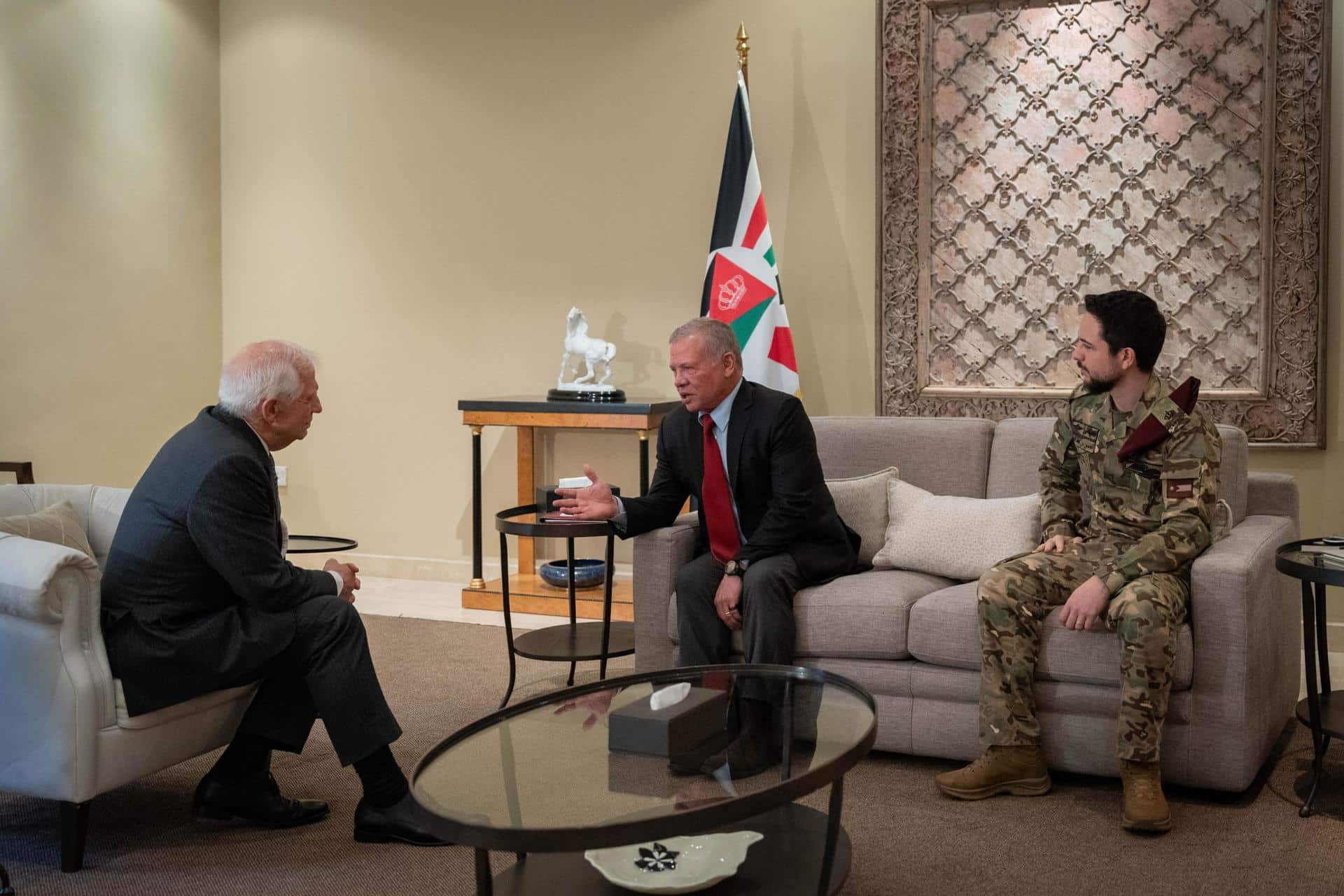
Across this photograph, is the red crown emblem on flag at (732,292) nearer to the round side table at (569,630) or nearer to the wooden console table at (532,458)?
the wooden console table at (532,458)

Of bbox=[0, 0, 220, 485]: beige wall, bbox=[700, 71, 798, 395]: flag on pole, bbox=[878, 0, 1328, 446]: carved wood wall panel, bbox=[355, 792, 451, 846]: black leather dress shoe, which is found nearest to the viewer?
bbox=[355, 792, 451, 846]: black leather dress shoe

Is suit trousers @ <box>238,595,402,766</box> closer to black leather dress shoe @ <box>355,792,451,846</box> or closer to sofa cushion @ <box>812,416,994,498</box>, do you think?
black leather dress shoe @ <box>355,792,451,846</box>

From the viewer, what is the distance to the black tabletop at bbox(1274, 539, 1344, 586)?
2.63 meters

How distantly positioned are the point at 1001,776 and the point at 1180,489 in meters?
0.77

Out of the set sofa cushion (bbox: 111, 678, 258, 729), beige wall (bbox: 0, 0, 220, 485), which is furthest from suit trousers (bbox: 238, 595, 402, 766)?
beige wall (bbox: 0, 0, 220, 485)

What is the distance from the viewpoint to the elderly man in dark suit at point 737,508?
125 inches

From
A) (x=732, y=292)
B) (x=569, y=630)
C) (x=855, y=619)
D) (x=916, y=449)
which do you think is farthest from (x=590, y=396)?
(x=855, y=619)

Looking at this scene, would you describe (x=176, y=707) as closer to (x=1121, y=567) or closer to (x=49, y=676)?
(x=49, y=676)

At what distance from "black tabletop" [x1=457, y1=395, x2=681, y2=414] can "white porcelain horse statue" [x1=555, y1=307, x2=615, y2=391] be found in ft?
0.31

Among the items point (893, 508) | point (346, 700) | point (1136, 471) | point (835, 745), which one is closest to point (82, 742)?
point (346, 700)

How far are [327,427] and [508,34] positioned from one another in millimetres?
1974

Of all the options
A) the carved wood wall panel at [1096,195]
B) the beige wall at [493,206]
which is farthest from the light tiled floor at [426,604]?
the carved wood wall panel at [1096,195]

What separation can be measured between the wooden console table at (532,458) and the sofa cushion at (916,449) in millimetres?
1029

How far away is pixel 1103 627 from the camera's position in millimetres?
2801
